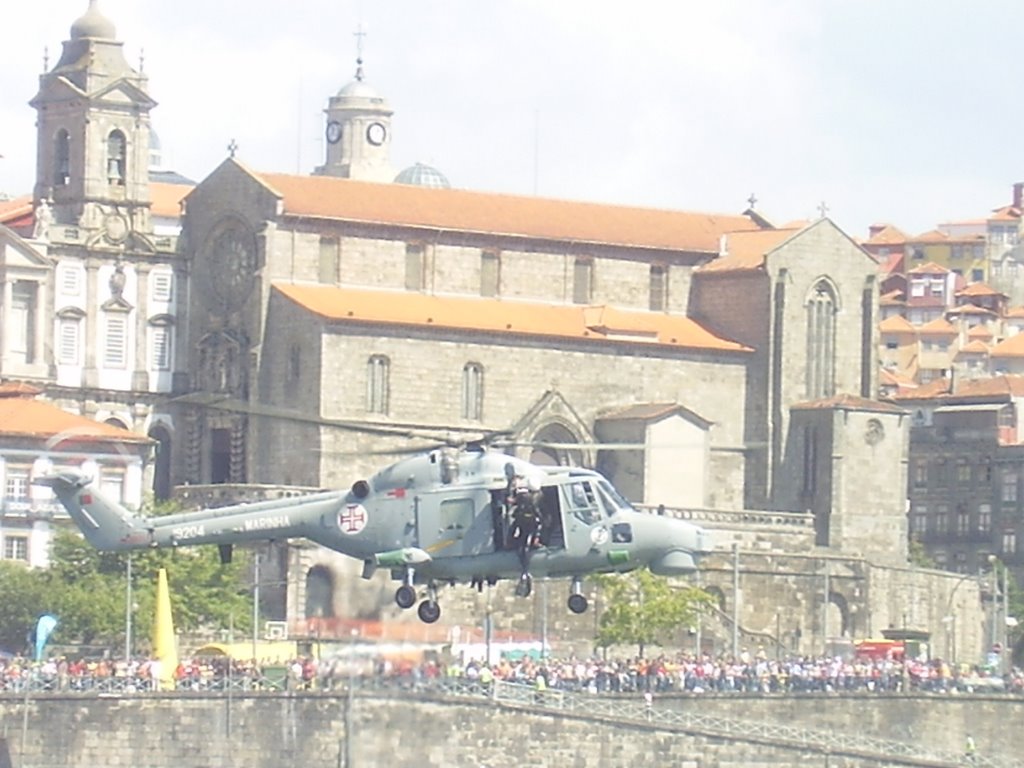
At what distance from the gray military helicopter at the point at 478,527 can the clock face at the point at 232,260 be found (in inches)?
2561

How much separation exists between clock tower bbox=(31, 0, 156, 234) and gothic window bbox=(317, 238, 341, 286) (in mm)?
5630

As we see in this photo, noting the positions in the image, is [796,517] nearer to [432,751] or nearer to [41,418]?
[41,418]

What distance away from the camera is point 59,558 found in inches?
5330

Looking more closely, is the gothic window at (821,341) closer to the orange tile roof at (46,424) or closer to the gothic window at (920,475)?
the gothic window at (920,475)

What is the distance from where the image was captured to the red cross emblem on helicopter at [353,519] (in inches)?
3403

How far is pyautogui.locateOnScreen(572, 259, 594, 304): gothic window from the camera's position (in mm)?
158875

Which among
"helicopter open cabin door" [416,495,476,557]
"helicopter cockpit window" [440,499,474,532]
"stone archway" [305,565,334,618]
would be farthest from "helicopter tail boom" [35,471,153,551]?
"stone archway" [305,565,334,618]

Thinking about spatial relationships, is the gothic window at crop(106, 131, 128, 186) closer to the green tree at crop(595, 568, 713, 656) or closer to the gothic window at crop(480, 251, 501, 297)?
the gothic window at crop(480, 251, 501, 297)

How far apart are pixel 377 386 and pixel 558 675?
2774 cm

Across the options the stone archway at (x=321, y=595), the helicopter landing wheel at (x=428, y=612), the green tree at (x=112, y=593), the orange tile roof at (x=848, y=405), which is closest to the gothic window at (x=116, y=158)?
the green tree at (x=112, y=593)

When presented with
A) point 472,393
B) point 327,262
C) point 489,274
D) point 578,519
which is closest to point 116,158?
point 327,262

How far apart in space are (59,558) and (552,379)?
2333 centimetres

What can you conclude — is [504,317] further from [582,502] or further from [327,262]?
[582,502]

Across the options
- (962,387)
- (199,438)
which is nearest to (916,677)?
(199,438)
